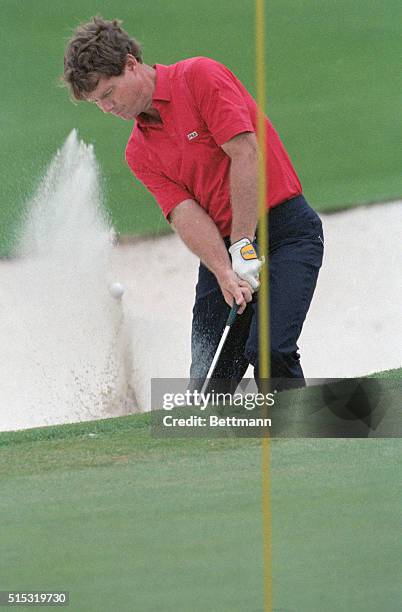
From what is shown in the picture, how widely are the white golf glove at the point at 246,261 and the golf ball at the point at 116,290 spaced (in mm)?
1339

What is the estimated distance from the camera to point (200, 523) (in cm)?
183

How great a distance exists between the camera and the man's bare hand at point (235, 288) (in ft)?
8.39

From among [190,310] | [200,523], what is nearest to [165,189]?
[200,523]

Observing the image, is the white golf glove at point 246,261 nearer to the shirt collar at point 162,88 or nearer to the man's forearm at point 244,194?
the man's forearm at point 244,194

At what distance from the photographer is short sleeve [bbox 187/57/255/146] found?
248cm

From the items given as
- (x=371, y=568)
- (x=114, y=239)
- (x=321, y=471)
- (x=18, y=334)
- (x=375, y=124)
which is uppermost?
(x=375, y=124)

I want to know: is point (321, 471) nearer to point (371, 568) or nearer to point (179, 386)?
point (371, 568)

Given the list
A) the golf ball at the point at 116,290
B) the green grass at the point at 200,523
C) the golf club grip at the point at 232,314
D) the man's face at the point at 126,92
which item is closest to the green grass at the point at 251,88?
the golf ball at the point at 116,290

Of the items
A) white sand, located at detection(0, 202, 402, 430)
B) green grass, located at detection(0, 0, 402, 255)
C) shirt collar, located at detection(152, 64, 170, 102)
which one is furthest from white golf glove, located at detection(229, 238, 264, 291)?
green grass, located at detection(0, 0, 402, 255)

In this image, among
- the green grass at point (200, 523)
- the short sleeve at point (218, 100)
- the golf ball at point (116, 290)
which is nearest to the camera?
the green grass at point (200, 523)

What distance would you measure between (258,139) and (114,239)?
1.45m

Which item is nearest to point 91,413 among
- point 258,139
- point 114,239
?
point 114,239

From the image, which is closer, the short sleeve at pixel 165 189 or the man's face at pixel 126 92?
the man's face at pixel 126 92

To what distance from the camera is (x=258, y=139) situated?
2.52 metres
